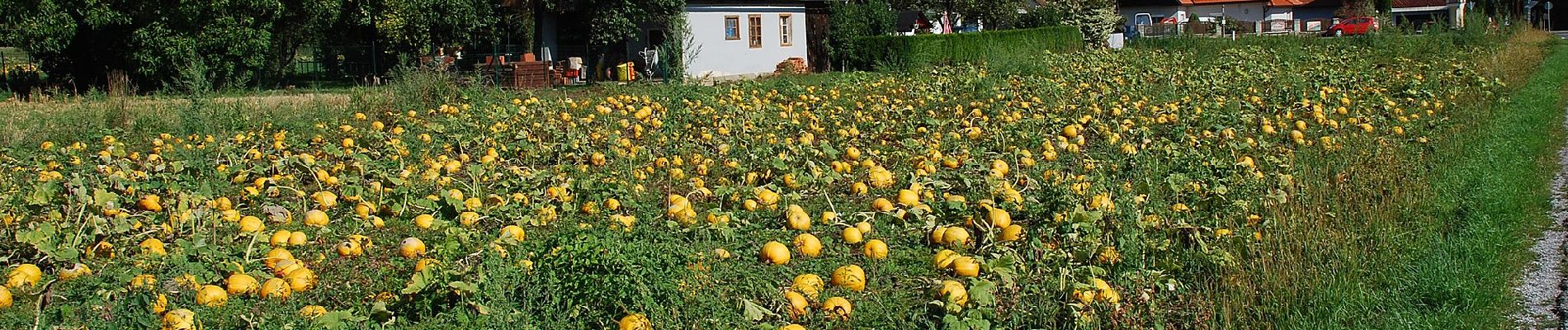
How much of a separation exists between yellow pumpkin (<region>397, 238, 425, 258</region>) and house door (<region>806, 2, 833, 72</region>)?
30.2m

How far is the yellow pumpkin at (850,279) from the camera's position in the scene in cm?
479

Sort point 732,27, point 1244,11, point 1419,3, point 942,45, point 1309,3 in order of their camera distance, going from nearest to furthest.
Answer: point 942,45 < point 732,27 < point 1419,3 < point 1244,11 < point 1309,3

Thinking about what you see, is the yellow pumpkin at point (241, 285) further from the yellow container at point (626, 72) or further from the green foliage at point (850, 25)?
the green foliage at point (850, 25)

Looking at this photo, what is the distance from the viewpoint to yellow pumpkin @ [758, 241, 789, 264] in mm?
5152

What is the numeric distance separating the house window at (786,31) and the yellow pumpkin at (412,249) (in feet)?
94.5

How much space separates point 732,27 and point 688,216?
2680cm

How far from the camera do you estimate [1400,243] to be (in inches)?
231

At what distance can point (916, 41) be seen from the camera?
29.8 meters

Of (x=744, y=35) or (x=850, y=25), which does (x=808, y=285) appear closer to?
(x=744, y=35)

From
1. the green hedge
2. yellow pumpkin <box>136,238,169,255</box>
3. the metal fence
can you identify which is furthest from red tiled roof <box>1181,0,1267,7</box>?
yellow pumpkin <box>136,238,169,255</box>

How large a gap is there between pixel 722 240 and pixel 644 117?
6264 mm

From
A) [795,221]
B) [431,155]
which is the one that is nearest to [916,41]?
[431,155]

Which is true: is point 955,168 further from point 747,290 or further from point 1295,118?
point 1295,118

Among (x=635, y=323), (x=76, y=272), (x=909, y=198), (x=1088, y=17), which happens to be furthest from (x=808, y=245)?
(x=1088, y=17)
